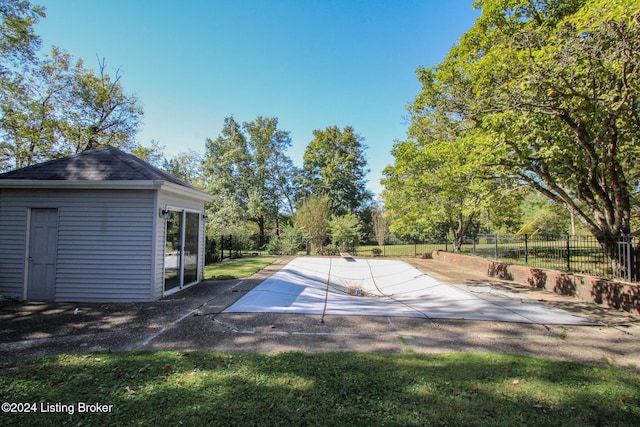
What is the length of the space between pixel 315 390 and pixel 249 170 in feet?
99.7

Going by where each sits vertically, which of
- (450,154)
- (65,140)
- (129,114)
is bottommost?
(450,154)

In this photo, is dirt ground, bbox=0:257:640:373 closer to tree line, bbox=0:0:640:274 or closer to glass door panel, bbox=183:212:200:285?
glass door panel, bbox=183:212:200:285

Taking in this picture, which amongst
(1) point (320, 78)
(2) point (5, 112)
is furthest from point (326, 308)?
(2) point (5, 112)

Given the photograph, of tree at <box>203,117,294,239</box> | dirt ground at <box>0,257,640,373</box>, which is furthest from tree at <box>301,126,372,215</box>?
dirt ground at <box>0,257,640,373</box>

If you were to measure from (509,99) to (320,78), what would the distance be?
12.2 meters

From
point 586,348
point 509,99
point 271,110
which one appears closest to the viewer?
point 586,348

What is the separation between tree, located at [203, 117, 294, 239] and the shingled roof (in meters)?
20.2

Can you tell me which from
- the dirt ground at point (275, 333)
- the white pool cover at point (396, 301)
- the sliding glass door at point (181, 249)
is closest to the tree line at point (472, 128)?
the white pool cover at point (396, 301)

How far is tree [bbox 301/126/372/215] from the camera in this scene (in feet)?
113

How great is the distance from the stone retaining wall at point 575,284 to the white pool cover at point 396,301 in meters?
1.44

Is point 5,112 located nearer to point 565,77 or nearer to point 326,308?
point 326,308

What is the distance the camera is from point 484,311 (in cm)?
634

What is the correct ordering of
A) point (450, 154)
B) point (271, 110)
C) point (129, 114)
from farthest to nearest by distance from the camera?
point (271, 110)
point (129, 114)
point (450, 154)

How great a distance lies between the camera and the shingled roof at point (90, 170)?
22.6 ft
